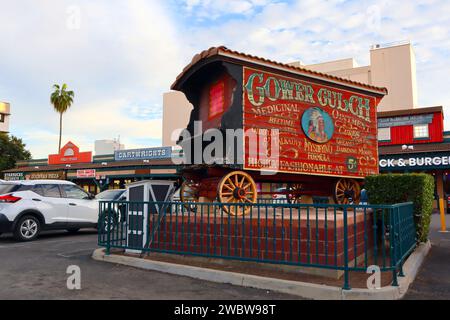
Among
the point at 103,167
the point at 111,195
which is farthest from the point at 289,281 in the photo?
the point at 103,167

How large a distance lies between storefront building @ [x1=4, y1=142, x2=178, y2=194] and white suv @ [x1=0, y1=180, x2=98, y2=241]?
15911 millimetres

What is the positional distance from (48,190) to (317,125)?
24.8 ft

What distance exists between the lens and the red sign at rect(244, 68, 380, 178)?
738cm

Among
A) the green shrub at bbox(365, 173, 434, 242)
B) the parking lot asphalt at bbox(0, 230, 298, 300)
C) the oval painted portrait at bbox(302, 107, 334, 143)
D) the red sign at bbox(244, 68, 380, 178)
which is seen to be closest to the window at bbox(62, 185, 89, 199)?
the parking lot asphalt at bbox(0, 230, 298, 300)

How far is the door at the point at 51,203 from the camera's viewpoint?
10352mm

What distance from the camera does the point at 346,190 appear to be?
29.7 ft

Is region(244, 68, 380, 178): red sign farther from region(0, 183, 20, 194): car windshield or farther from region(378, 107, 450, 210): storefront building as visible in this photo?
region(378, 107, 450, 210): storefront building

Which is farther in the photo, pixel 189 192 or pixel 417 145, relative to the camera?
pixel 417 145

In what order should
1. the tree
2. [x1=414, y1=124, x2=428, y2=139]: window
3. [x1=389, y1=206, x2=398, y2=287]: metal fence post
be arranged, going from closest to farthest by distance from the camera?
[x1=389, y1=206, x2=398, y2=287]: metal fence post
[x1=414, y1=124, x2=428, y2=139]: window
the tree

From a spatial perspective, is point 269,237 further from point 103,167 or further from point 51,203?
point 103,167

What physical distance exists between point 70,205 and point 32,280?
18.6 feet

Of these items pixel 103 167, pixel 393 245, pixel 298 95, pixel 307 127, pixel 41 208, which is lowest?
pixel 393 245

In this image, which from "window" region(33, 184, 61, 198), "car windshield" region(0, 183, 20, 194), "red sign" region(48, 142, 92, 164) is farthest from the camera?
"red sign" region(48, 142, 92, 164)
